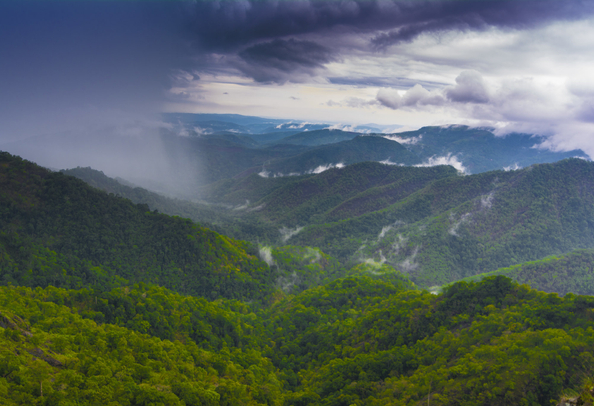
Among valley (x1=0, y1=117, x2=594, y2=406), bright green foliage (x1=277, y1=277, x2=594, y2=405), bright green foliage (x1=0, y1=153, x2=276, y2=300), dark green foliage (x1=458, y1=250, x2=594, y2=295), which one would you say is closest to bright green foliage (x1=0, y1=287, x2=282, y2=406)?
valley (x1=0, y1=117, x2=594, y2=406)

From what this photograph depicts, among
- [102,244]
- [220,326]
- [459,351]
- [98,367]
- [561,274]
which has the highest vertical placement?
[102,244]

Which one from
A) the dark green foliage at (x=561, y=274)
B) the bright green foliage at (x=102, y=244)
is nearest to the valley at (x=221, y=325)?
the bright green foliage at (x=102, y=244)

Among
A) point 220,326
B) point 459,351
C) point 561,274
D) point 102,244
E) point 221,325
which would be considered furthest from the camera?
point 561,274

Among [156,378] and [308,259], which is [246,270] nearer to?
[308,259]

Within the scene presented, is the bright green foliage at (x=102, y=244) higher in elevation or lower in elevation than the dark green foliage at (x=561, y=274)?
higher

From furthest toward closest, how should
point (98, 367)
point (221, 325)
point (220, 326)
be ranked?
point (221, 325), point (220, 326), point (98, 367)

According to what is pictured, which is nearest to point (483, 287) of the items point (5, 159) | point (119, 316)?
point (119, 316)

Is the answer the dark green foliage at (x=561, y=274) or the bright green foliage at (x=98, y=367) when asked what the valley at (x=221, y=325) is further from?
the dark green foliage at (x=561, y=274)

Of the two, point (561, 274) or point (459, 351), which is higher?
Answer: point (459, 351)

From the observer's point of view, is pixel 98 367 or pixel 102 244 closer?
pixel 98 367

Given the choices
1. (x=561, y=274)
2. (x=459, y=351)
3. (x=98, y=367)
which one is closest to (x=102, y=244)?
(x=98, y=367)

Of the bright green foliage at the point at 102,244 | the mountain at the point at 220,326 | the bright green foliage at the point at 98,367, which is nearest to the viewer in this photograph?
the bright green foliage at the point at 98,367

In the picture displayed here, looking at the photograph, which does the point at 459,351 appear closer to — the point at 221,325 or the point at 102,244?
the point at 221,325
